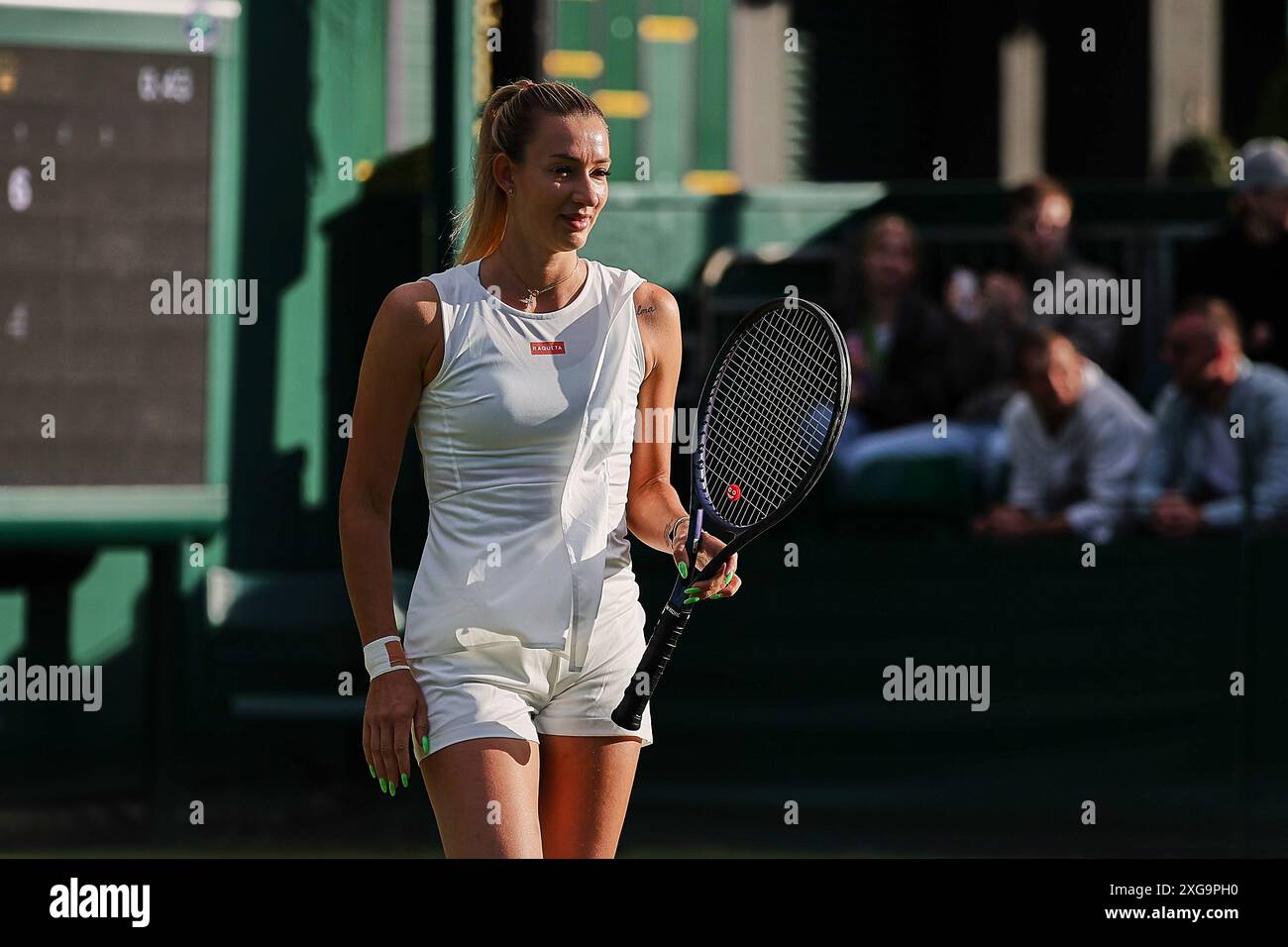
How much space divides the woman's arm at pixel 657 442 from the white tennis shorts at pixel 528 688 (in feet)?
0.51

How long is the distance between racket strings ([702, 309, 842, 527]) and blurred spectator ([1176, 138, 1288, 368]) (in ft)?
11.5

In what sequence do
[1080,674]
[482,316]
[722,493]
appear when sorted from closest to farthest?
1. [482,316]
2. [722,493]
3. [1080,674]

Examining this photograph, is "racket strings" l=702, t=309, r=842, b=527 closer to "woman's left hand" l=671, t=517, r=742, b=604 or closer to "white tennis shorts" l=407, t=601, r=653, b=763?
"woman's left hand" l=671, t=517, r=742, b=604

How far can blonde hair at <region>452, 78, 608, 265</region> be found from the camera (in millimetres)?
3271

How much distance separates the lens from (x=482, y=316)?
3248 millimetres

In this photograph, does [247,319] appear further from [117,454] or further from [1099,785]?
[1099,785]

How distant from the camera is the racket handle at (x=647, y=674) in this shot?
325 cm

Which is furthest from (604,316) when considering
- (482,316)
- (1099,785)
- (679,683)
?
(1099,785)

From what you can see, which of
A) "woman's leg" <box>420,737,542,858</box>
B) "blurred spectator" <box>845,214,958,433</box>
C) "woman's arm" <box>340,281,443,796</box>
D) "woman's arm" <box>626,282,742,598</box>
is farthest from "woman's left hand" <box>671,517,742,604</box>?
"blurred spectator" <box>845,214,958,433</box>

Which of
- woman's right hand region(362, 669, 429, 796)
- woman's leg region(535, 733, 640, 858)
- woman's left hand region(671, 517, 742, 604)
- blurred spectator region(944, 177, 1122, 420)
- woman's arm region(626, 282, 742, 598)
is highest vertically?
blurred spectator region(944, 177, 1122, 420)

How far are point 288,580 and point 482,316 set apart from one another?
4.21 m

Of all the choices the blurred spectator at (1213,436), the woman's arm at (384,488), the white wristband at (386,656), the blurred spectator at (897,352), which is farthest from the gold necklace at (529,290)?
the blurred spectator at (1213,436)

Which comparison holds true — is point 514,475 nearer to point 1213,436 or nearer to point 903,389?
point 903,389

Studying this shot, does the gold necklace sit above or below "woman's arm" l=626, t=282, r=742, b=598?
above
